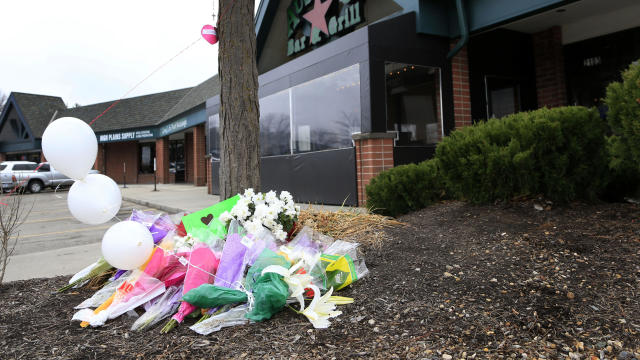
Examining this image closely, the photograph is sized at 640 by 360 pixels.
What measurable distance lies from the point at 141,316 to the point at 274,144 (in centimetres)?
745

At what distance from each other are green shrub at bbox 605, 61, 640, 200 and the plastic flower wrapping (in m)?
2.22

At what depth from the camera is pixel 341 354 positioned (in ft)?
6.02

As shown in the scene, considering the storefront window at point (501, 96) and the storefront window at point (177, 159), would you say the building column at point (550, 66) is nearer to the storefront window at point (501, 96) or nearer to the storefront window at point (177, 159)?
the storefront window at point (501, 96)

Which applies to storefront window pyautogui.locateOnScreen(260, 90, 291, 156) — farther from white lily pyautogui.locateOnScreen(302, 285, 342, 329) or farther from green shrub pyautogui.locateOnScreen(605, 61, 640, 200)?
white lily pyautogui.locateOnScreen(302, 285, 342, 329)

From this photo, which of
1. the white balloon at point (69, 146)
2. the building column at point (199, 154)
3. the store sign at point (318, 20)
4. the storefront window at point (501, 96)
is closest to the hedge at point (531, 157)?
the white balloon at point (69, 146)

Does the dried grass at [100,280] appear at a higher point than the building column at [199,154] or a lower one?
lower

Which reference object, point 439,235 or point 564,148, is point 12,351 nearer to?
point 439,235

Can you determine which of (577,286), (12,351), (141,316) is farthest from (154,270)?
(577,286)

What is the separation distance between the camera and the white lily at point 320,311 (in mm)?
2090

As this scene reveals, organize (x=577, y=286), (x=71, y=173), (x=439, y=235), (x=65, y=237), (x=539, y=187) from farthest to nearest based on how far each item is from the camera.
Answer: (x=65, y=237), (x=539, y=187), (x=439, y=235), (x=71, y=173), (x=577, y=286)

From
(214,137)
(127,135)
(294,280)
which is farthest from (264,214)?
(127,135)

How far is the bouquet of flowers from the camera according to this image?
114 inches

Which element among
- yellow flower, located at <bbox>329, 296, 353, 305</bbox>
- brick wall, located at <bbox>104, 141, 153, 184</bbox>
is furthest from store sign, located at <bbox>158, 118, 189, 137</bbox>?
yellow flower, located at <bbox>329, 296, 353, 305</bbox>

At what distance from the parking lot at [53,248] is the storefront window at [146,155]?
18.5 meters
